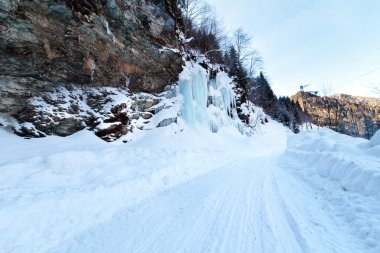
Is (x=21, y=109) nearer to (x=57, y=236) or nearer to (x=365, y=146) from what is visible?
(x=57, y=236)

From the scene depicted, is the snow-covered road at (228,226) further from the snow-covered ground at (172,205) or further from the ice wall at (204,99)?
the ice wall at (204,99)

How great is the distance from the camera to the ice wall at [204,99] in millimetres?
14133

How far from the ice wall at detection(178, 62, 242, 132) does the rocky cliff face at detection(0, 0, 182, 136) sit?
252cm

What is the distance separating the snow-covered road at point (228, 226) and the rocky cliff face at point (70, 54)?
597 cm

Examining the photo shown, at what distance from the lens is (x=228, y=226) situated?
10.7 ft

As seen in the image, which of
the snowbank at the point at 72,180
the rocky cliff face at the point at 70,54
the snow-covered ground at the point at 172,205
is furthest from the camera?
the rocky cliff face at the point at 70,54

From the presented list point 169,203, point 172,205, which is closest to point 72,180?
point 169,203

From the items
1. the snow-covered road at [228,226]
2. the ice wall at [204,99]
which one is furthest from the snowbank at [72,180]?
the ice wall at [204,99]

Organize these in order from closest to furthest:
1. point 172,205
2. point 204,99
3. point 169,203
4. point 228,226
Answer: point 228,226
point 172,205
point 169,203
point 204,99

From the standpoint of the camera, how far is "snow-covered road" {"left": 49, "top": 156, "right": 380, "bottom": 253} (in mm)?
2750

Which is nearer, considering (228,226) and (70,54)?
(228,226)

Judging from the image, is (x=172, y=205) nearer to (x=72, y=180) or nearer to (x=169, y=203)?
(x=169, y=203)

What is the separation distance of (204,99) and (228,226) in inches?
518

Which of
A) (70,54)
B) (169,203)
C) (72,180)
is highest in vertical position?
(70,54)
